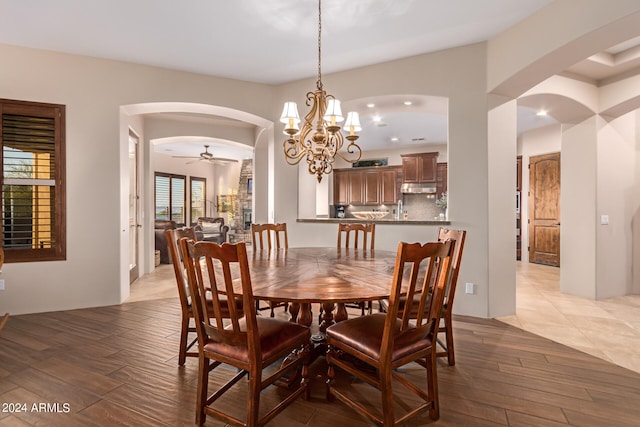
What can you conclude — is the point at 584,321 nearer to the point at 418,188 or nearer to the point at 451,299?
the point at 451,299

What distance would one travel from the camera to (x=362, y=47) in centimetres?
347

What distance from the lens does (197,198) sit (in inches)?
425

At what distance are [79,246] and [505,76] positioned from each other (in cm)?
480

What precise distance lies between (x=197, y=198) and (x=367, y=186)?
5739 mm

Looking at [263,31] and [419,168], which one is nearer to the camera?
[263,31]

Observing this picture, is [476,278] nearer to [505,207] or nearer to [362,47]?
[505,207]

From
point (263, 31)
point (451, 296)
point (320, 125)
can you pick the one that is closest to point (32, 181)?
point (263, 31)

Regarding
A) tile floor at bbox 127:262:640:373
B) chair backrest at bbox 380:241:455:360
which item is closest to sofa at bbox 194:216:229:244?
tile floor at bbox 127:262:640:373

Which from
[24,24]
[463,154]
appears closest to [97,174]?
[24,24]

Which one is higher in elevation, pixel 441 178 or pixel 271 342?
pixel 441 178

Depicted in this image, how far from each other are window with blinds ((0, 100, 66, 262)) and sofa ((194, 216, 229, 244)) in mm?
4723

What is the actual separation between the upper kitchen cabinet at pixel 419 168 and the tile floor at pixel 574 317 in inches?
125

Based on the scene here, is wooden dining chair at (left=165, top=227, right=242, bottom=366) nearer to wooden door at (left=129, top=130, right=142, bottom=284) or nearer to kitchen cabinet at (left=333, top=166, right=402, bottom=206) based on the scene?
wooden door at (left=129, top=130, right=142, bottom=284)

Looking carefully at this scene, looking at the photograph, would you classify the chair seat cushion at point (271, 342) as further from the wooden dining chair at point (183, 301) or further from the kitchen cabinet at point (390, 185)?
the kitchen cabinet at point (390, 185)
